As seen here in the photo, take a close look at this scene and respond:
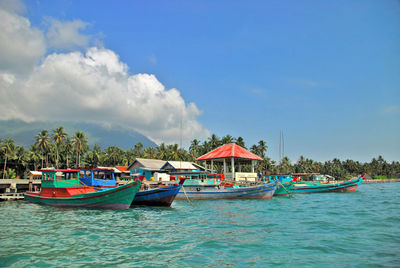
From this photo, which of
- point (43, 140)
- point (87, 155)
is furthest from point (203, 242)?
point (87, 155)

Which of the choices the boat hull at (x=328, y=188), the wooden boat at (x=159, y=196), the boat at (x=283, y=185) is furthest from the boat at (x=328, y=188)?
the wooden boat at (x=159, y=196)

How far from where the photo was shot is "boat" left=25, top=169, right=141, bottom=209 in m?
18.1

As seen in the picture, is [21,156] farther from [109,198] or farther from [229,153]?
[109,198]

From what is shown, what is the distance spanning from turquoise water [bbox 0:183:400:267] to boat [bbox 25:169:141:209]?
390 cm

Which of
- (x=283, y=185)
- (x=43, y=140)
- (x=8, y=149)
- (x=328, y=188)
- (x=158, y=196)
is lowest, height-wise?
(x=328, y=188)

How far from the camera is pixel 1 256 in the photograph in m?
8.07

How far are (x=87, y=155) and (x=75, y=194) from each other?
55801 mm

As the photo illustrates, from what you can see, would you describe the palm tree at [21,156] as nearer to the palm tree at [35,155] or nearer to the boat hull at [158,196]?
the palm tree at [35,155]

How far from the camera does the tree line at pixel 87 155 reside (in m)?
56.4

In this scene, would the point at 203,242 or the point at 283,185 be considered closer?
the point at 203,242

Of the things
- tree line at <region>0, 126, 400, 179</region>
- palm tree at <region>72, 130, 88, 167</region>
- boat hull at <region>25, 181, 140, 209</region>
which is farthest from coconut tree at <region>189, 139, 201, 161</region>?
boat hull at <region>25, 181, 140, 209</region>

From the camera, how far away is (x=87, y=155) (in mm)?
71812

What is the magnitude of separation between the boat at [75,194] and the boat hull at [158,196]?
6.70 ft

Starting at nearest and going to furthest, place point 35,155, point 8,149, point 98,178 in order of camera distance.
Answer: point 98,178 → point 8,149 → point 35,155
